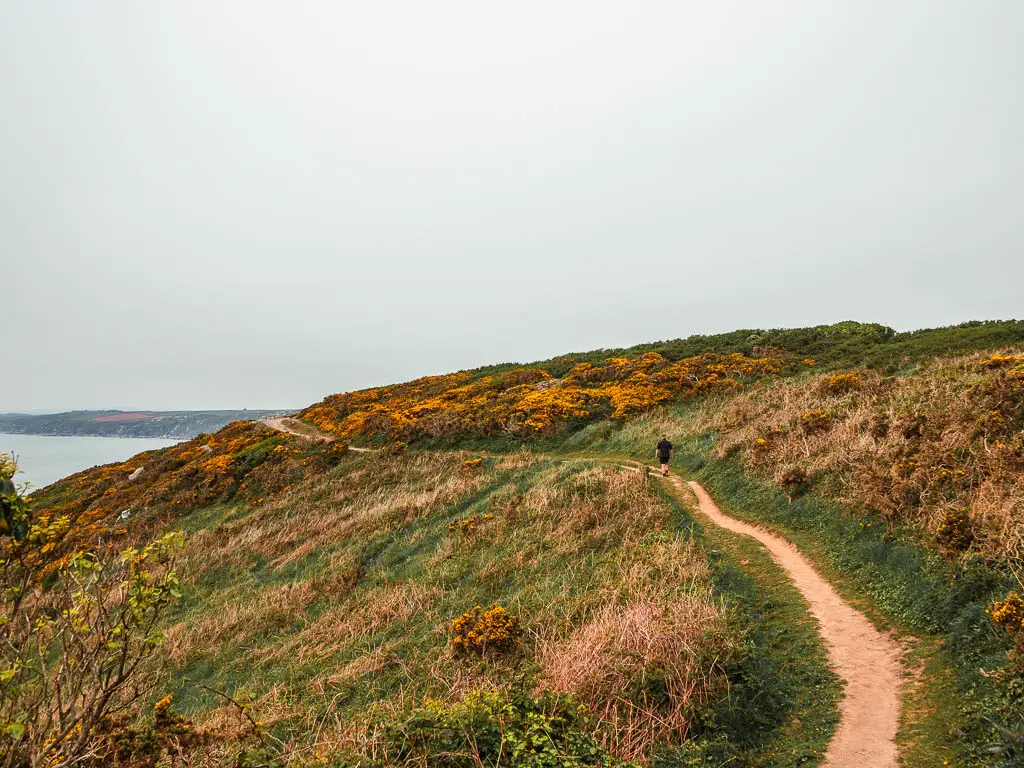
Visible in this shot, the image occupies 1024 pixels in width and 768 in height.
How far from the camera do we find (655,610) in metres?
6.81

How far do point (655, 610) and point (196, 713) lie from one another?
24.3 feet

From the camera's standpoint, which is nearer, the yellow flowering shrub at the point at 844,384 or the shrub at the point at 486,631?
the shrub at the point at 486,631

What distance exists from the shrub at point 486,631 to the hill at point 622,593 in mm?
46

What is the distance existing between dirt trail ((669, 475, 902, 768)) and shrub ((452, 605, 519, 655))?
4285 millimetres

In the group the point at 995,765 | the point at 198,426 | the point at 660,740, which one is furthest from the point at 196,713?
the point at 198,426

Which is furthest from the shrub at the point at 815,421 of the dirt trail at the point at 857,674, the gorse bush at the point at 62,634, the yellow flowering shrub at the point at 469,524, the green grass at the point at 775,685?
the gorse bush at the point at 62,634

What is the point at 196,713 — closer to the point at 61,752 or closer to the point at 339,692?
the point at 339,692

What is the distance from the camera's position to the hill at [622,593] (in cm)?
495

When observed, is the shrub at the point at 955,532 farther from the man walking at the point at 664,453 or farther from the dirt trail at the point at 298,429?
the dirt trail at the point at 298,429

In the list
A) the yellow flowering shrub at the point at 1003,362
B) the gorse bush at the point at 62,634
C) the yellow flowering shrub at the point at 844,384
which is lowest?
the gorse bush at the point at 62,634

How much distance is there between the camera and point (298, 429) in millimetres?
38719

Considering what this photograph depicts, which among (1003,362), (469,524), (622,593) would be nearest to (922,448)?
(1003,362)

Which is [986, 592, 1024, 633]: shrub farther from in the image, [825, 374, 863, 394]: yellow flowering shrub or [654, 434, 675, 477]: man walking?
[825, 374, 863, 394]: yellow flowering shrub

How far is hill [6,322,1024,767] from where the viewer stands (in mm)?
4953
